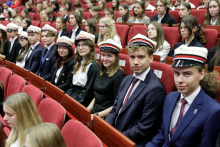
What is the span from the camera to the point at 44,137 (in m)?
0.69

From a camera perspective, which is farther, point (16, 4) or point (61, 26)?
point (16, 4)

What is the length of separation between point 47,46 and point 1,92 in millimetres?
676

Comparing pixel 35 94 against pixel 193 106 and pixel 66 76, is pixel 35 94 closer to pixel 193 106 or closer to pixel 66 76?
pixel 66 76

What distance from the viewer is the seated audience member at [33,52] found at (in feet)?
7.26

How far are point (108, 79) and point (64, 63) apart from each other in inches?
→ 22.9

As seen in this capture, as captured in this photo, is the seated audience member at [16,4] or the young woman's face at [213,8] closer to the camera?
the young woman's face at [213,8]

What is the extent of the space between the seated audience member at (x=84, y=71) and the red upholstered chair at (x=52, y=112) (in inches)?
14.3

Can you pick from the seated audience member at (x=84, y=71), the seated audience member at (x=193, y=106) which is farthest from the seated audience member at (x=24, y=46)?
the seated audience member at (x=193, y=106)

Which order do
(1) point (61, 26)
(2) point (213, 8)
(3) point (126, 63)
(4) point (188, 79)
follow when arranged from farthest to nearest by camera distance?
(1) point (61, 26) < (2) point (213, 8) < (3) point (126, 63) < (4) point (188, 79)

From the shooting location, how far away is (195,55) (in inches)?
31.7

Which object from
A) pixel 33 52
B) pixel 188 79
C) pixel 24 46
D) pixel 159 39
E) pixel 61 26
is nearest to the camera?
pixel 188 79

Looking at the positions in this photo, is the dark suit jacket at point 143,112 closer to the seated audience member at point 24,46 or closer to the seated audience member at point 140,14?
the seated audience member at point 24,46

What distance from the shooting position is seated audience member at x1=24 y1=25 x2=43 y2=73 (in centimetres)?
221

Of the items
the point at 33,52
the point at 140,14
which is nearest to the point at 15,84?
the point at 33,52
